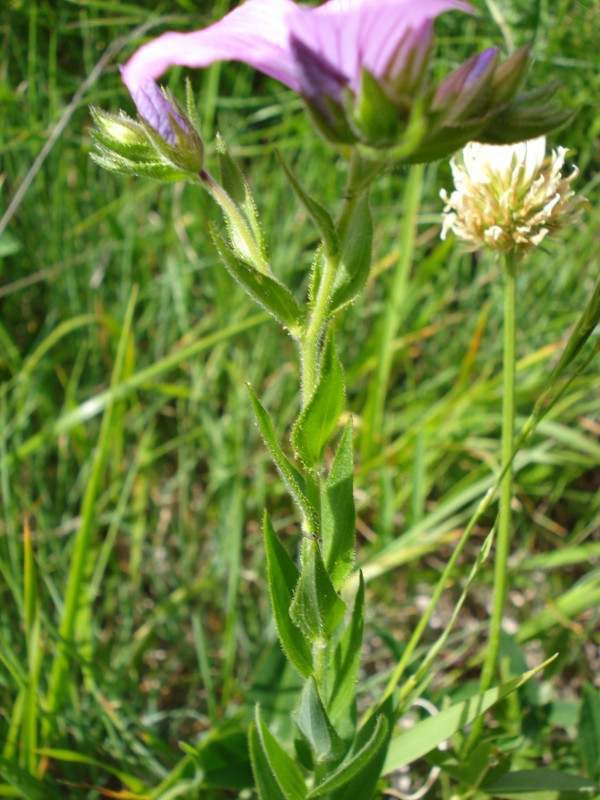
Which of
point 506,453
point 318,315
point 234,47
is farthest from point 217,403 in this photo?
point 234,47

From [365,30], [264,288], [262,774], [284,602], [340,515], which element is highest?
[365,30]

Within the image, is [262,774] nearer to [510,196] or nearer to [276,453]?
[276,453]

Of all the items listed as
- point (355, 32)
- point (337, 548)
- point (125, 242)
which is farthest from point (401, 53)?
point (125, 242)

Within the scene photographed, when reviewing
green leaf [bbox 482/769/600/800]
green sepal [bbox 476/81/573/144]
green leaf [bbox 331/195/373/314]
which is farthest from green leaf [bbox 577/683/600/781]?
green sepal [bbox 476/81/573/144]

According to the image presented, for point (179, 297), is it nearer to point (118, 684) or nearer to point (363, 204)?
point (118, 684)

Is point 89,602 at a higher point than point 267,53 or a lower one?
lower

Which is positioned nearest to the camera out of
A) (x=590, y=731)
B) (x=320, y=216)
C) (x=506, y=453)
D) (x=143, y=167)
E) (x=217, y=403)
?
(x=320, y=216)
